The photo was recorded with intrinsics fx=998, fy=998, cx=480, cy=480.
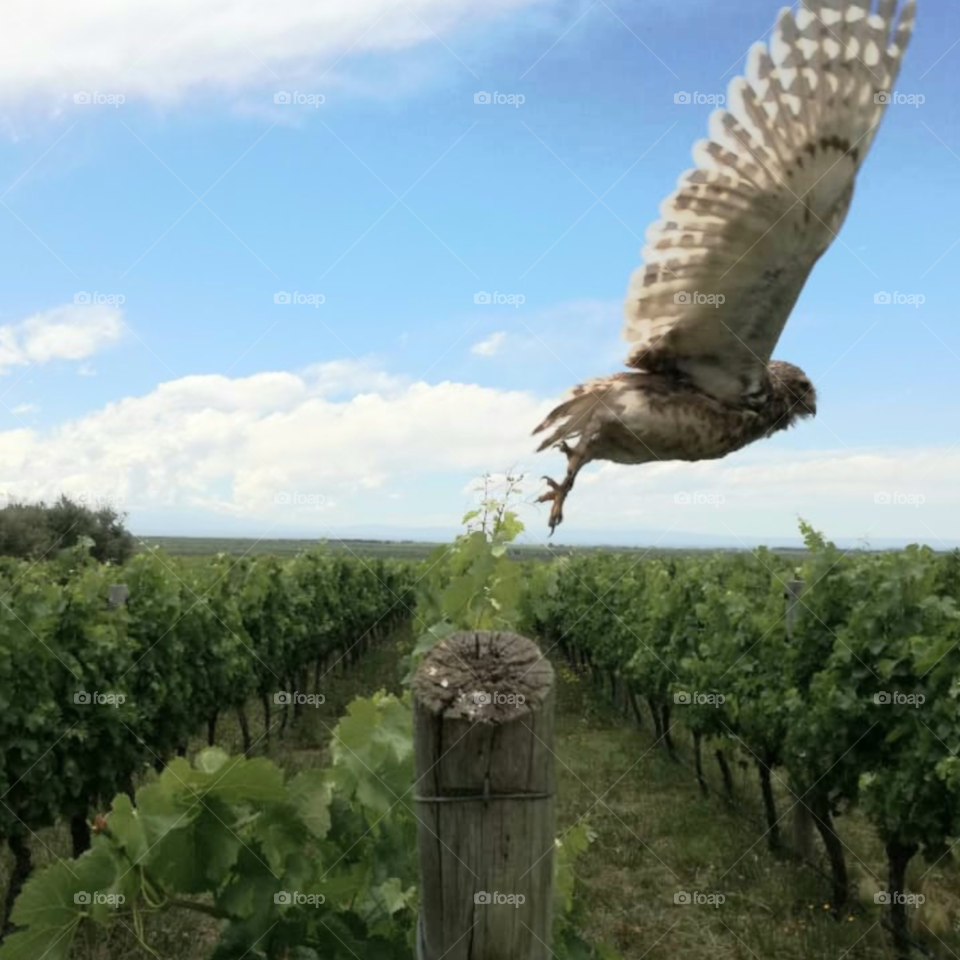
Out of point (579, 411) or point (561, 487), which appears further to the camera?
point (579, 411)

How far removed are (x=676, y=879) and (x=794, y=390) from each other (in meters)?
5.15

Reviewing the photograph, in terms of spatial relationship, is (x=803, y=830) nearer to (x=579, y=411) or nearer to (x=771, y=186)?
(x=579, y=411)

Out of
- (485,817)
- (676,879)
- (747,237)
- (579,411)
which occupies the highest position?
(747,237)

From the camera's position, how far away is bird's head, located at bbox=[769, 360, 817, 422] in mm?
4230

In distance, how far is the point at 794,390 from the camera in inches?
169

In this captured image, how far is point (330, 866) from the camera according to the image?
8.52ft

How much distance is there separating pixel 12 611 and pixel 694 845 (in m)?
5.99

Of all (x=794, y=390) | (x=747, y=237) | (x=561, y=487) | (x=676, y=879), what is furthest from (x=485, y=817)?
(x=676, y=879)

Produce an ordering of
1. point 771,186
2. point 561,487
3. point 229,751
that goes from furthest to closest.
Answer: point 229,751, point 771,186, point 561,487

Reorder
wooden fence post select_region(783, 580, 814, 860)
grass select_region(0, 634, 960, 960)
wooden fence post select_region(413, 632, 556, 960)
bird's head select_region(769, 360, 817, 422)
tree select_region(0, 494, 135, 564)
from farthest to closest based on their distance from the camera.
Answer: tree select_region(0, 494, 135, 564) < wooden fence post select_region(783, 580, 814, 860) < grass select_region(0, 634, 960, 960) < bird's head select_region(769, 360, 817, 422) < wooden fence post select_region(413, 632, 556, 960)

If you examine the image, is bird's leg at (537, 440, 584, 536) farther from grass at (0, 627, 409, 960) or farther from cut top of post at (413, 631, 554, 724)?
grass at (0, 627, 409, 960)

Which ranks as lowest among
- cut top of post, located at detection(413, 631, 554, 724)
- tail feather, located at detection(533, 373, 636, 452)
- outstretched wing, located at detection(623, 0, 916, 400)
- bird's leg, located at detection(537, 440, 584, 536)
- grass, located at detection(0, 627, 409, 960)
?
grass, located at detection(0, 627, 409, 960)

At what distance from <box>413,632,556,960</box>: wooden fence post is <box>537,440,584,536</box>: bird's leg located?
1.64 m

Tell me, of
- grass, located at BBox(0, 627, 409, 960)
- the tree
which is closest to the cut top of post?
grass, located at BBox(0, 627, 409, 960)
